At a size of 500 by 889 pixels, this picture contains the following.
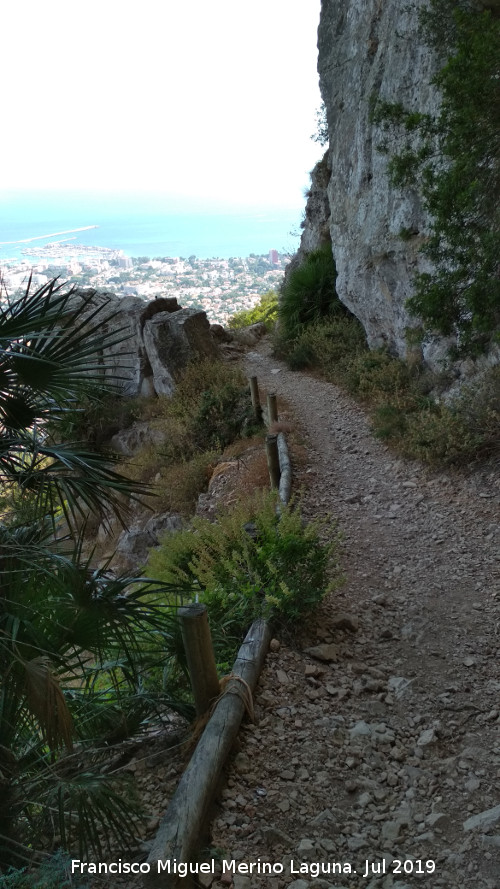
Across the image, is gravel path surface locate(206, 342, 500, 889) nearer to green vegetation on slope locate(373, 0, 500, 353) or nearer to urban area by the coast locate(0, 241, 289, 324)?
green vegetation on slope locate(373, 0, 500, 353)

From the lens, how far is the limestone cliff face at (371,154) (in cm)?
930

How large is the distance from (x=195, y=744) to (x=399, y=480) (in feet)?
16.3

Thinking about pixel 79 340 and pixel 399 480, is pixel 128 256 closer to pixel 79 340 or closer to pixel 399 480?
pixel 399 480

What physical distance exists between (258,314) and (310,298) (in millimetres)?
6935

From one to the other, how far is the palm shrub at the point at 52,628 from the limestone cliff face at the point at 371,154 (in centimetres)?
701

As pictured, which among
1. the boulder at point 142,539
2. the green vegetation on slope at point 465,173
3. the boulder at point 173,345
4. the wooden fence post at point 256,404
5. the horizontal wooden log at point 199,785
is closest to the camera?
the horizontal wooden log at point 199,785

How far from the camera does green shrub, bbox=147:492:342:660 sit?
4652mm

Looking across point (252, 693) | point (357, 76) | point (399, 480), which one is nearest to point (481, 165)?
point (399, 480)

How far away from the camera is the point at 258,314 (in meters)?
22.0

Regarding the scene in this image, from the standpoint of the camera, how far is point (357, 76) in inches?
460

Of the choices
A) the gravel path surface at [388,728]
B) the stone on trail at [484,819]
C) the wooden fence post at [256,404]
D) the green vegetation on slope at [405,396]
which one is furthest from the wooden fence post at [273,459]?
the stone on trail at [484,819]

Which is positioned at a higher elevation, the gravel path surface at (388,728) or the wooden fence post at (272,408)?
the wooden fence post at (272,408)

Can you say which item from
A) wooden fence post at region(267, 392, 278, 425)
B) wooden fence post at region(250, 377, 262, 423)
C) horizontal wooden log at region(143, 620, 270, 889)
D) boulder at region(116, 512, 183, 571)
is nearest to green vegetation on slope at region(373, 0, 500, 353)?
wooden fence post at region(267, 392, 278, 425)

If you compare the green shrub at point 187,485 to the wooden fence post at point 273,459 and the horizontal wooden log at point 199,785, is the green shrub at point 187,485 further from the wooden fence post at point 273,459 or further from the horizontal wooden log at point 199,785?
the horizontal wooden log at point 199,785
